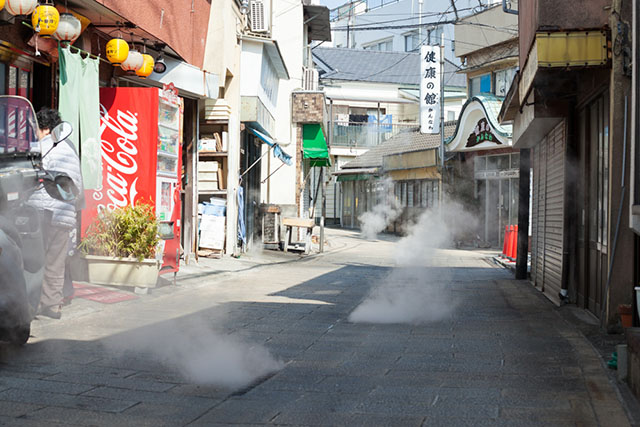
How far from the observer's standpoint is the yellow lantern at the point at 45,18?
7809 millimetres

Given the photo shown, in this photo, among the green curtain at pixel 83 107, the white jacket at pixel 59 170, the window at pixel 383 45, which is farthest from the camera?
the window at pixel 383 45

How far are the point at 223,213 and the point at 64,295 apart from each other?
794 cm

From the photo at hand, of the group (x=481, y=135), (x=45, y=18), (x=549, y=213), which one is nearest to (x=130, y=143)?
(x=45, y=18)

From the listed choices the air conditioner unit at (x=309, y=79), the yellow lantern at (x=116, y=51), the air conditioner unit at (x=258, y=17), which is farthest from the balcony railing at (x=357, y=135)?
the yellow lantern at (x=116, y=51)

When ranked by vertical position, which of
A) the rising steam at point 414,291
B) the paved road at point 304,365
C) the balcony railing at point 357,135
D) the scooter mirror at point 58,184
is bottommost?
the rising steam at point 414,291

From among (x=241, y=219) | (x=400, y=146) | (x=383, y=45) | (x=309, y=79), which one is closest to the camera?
(x=241, y=219)

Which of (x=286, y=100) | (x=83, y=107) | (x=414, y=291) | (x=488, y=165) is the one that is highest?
(x=286, y=100)

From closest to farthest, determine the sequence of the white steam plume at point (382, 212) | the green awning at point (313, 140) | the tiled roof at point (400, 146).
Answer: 1. the green awning at point (313, 140)
2. the tiled roof at point (400, 146)
3. the white steam plume at point (382, 212)

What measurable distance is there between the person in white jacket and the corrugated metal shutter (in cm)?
657

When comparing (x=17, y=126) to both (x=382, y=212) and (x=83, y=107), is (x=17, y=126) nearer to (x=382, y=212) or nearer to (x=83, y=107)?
(x=83, y=107)

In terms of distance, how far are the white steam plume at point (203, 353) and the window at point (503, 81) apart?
21512mm

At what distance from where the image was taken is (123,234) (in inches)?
358

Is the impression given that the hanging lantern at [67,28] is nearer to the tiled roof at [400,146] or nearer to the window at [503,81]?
the window at [503,81]

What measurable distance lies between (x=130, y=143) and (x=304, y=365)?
5.71 metres
